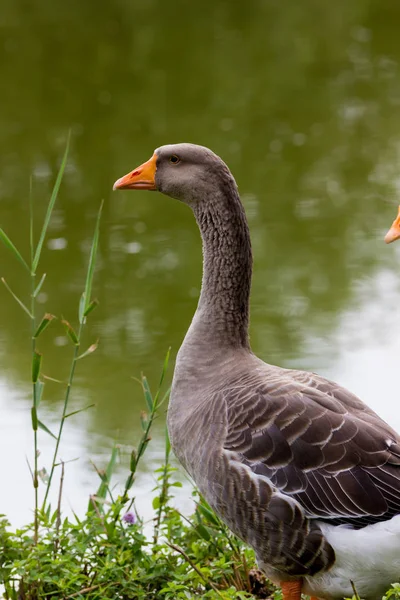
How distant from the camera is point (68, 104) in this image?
986cm

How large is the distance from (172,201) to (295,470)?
540cm

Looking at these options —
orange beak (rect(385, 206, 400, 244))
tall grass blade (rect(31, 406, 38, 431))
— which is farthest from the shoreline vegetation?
orange beak (rect(385, 206, 400, 244))

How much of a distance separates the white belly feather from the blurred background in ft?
5.06

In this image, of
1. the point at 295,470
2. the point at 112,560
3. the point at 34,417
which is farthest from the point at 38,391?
the point at 295,470

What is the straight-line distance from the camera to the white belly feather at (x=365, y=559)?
9.11 ft

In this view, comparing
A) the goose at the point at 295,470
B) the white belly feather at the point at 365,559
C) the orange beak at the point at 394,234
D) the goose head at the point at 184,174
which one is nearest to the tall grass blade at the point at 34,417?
the goose at the point at 295,470

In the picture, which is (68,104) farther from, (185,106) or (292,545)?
(292,545)

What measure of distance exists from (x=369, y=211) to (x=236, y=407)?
475 centimetres

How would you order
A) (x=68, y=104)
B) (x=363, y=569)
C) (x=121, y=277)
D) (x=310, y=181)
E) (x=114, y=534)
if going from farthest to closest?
(x=68, y=104) < (x=310, y=181) < (x=121, y=277) < (x=114, y=534) < (x=363, y=569)

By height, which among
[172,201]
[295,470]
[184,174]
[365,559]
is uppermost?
[172,201]

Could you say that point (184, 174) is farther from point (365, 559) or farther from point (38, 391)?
point (365, 559)

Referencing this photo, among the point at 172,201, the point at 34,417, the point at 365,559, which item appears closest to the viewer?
the point at 365,559

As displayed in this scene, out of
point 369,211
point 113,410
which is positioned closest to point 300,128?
point 369,211

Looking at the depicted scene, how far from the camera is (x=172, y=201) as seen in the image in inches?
320
